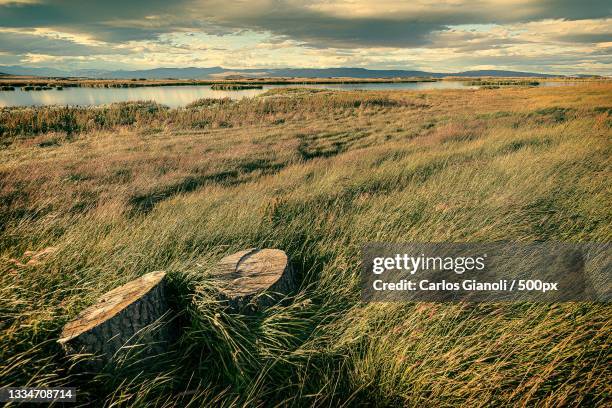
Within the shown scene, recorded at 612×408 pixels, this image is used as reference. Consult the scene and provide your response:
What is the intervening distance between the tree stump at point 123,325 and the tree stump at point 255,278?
1.73 ft

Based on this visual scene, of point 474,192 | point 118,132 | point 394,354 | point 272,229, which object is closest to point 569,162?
point 474,192

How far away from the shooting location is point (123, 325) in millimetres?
2576

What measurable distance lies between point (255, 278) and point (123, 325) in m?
1.16

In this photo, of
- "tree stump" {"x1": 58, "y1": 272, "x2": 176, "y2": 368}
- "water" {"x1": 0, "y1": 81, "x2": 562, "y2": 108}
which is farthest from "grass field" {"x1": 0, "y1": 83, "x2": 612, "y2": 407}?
"water" {"x1": 0, "y1": 81, "x2": 562, "y2": 108}

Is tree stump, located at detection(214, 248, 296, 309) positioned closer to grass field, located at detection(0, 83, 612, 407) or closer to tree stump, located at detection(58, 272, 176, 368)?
grass field, located at detection(0, 83, 612, 407)

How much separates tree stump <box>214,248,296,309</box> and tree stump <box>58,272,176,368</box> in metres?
0.53

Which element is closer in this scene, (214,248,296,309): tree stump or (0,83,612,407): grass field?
(0,83,612,407): grass field

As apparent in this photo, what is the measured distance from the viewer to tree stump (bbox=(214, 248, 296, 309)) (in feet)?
10.1

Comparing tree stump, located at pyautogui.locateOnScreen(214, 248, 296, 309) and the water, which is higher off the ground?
the water

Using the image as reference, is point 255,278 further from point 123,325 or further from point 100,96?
point 100,96

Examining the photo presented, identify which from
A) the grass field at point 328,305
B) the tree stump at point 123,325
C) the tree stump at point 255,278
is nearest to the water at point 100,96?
the grass field at point 328,305

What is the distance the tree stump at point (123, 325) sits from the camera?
245cm

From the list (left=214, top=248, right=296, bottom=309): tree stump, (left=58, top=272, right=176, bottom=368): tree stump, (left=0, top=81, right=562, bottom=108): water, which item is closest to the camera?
(left=58, top=272, right=176, bottom=368): tree stump

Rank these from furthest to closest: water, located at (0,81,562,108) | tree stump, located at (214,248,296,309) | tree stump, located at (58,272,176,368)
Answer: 1. water, located at (0,81,562,108)
2. tree stump, located at (214,248,296,309)
3. tree stump, located at (58,272,176,368)
